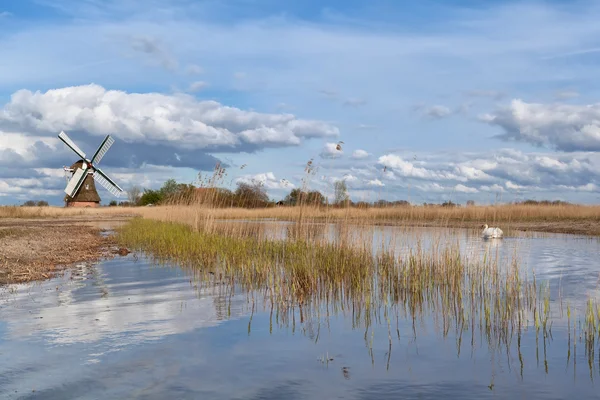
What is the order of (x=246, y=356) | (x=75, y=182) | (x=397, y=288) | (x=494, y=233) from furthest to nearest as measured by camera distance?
(x=75, y=182) < (x=494, y=233) < (x=397, y=288) < (x=246, y=356)

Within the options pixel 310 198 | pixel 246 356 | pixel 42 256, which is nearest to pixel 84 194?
pixel 42 256

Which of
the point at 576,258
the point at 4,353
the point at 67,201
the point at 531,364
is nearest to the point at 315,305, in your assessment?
the point at 531,364

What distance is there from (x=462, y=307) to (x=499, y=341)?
1.22 metres

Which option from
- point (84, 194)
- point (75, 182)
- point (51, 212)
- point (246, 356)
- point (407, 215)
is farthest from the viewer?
point (84, 194)

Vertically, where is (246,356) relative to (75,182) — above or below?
below

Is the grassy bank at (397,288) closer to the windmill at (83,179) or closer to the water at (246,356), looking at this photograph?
the water at (246,356)

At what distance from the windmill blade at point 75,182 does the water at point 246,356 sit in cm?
5081

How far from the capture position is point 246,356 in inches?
234

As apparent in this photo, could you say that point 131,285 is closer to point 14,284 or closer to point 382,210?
point 14,284

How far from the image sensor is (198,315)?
7.88 m

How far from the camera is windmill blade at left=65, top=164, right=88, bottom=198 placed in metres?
56.8

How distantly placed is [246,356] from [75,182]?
55367 millimetres

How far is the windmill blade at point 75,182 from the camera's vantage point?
5675 cm

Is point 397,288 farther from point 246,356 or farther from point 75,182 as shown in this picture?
point 75,182
